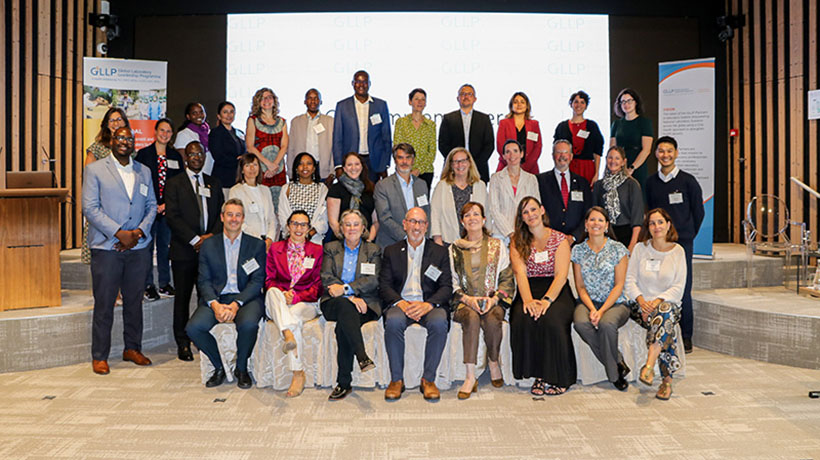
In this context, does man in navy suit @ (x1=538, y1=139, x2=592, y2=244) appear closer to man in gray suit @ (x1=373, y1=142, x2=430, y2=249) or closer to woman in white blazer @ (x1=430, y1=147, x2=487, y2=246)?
woman in white blazer @ (x1=430, y1=147, x2=487, y2=246)

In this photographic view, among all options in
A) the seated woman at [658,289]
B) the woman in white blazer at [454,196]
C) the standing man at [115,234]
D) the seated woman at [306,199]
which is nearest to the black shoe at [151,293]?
the standing man at [115,234]

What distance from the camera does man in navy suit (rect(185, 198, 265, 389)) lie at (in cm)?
383

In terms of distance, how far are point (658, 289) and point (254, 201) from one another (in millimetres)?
2861

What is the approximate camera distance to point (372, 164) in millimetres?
5324

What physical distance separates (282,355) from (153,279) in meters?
1.87

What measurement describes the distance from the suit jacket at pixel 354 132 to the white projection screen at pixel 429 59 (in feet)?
6.01

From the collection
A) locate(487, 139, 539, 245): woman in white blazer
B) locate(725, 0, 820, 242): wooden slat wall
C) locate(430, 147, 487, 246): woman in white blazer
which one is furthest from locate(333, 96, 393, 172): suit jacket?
locate(725, 0, 820, 242): wooden slat wall

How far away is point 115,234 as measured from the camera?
4.07 m

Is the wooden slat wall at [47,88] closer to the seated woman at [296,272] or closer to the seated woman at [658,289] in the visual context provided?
the seated woman at [296,272]

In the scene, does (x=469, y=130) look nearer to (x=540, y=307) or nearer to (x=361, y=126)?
(x=361, y=126)

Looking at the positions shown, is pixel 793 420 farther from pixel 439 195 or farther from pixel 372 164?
pixel 372 164

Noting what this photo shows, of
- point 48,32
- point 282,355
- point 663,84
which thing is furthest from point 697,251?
point 48,32

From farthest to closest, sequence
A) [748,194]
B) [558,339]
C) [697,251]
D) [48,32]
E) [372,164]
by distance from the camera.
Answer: [748,194] < [48,32] < [697,251] < [372,164] < [558,339]

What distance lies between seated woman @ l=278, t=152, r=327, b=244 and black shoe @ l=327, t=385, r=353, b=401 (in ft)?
4.43
